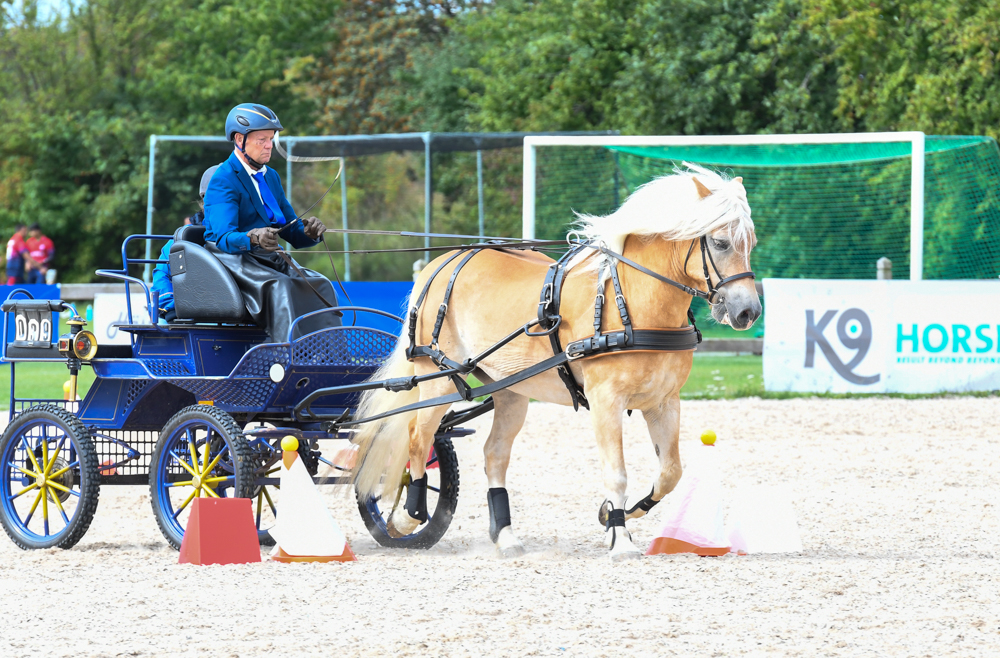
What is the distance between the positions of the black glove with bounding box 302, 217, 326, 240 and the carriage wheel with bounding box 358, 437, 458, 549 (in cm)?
118

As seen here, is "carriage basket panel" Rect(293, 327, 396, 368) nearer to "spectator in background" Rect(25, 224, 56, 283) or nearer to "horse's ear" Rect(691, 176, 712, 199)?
"horse's ear" Rect(691, 176, 712, 199)

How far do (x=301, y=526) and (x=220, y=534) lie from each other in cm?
34

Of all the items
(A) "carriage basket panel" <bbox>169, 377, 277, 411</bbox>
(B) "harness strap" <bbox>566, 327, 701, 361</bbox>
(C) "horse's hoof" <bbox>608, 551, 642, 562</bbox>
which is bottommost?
(C) "horse's hoof" <bbox>608, 551, 642, 562</bbox>

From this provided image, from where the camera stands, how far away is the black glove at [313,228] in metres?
5.99

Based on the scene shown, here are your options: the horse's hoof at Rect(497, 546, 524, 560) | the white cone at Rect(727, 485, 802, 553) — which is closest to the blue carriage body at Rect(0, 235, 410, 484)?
the horse's hoof at Rect(497, 546, 524, 560)

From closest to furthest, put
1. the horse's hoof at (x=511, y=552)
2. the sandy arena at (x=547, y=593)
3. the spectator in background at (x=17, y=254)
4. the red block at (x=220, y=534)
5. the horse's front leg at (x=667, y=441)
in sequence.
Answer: the sandy arena at (x=547, y=593)
the red block at (x=220, y=534)
the horse's front leg at (x=667, y=441)
the horse's hoof at (x=511, y=552)
the spectator in background at (x=17, y=254)

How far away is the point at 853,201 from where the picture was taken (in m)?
17.5

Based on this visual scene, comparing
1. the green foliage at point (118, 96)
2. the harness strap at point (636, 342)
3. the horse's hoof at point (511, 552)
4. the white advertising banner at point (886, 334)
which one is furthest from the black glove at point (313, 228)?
the green foliage at point (118, 96)

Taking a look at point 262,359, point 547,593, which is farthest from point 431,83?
point 547,593

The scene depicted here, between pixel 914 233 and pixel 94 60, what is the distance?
24.4 meters

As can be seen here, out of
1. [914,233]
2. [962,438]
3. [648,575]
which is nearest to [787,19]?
[914,233]

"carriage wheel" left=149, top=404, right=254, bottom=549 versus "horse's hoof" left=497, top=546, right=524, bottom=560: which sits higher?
"carriage wheel" left=149, top=404, right=254, bottom=549

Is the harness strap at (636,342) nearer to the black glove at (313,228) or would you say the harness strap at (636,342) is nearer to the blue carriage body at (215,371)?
the blue carriage body at (215,371)

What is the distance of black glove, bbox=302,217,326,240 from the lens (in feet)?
19.6
